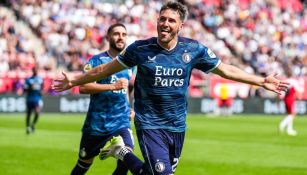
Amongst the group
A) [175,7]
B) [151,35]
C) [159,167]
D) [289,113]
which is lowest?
[289,113]

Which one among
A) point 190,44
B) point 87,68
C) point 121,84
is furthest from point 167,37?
point 87,68

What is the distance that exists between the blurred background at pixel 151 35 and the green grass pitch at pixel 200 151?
68cm

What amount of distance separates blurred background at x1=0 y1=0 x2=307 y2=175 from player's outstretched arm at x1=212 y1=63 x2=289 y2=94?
18886 millimetres

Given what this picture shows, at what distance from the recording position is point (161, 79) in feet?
31.4

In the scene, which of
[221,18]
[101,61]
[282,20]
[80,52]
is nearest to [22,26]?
[80,52]

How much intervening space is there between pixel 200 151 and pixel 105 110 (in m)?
9.40

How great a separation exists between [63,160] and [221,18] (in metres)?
32.3

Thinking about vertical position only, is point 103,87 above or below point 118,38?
below

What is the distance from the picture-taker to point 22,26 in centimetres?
4097

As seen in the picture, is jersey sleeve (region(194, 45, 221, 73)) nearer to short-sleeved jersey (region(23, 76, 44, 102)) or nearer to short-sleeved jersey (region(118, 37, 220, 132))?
short-sleeved jersey (region(118, 37, 220, 132))

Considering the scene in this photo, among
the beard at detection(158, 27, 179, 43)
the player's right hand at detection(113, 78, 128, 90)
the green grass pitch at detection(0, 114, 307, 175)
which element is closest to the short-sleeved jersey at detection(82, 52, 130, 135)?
the player's right hand at detection(113, 78, 128, 90)

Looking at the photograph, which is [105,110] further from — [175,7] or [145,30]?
[145,30]

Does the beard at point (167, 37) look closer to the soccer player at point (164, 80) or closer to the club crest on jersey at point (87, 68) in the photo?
the soccer player at point (164, 80)

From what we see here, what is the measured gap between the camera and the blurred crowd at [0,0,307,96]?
40062 mm
